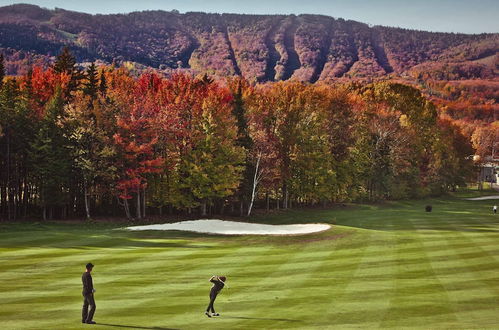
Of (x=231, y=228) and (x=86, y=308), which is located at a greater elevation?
(x=86, y=308)

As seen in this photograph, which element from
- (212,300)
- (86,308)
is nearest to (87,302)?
(86,308)

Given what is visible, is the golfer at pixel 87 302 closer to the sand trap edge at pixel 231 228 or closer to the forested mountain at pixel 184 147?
the sand trap edge at pixel 231 228

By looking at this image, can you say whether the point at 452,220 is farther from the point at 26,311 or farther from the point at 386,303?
the point at 26,311

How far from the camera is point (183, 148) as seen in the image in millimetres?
57375

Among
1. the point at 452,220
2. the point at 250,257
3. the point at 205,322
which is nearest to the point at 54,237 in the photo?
the point at 250,257

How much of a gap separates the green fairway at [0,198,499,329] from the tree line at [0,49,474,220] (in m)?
13.8

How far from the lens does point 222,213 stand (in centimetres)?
6322

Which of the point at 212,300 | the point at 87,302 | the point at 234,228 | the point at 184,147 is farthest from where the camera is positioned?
the point at 184,147

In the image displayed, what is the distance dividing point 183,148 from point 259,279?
110 feet

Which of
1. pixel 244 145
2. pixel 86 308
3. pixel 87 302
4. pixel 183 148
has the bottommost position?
pixel 86 308

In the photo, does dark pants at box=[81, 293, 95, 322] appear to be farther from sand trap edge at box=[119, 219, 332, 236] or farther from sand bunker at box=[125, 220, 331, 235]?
sand bunker at box=[125, 220, 331, 235]

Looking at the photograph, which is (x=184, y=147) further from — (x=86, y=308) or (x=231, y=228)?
(x=86, y=308)

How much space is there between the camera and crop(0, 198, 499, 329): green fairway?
18.8 metres

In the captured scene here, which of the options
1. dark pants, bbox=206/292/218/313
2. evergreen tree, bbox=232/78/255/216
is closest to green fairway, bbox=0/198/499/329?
dark pants, bbox=206/292/218/313
